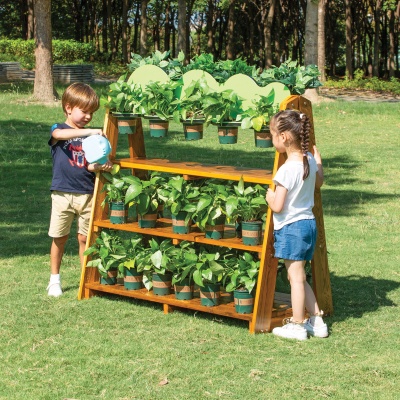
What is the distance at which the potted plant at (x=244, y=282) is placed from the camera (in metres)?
6.00

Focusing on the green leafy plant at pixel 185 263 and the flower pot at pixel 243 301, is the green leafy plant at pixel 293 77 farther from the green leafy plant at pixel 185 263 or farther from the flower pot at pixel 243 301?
the flower pot at pixel 243 301

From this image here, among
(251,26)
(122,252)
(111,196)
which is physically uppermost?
(251,26)

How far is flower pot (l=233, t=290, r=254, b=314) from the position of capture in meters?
6.01

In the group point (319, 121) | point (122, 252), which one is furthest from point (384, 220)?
point (319, 121)

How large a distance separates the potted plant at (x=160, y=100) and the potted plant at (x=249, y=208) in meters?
0.80

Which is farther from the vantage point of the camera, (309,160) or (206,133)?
(206,133)

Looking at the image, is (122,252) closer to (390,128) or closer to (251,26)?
(390,128)

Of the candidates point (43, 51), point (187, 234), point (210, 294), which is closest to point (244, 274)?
point (210, 294)

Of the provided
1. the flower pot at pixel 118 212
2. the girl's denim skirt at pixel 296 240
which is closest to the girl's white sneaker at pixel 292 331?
the girl's denim skirt at pixel 296 240

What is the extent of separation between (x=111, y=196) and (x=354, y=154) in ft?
32.4

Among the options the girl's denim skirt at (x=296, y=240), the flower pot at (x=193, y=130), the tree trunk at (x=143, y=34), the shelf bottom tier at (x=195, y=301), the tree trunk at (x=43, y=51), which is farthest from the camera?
the tree trunk at (x=143, y=34)

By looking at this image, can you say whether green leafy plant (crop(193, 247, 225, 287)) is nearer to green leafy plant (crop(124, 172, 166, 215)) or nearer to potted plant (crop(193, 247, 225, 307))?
potted plant (crop(193, 247, 225, 307))

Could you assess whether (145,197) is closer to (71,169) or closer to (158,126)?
(158,126)

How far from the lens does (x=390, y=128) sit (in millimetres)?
19078
